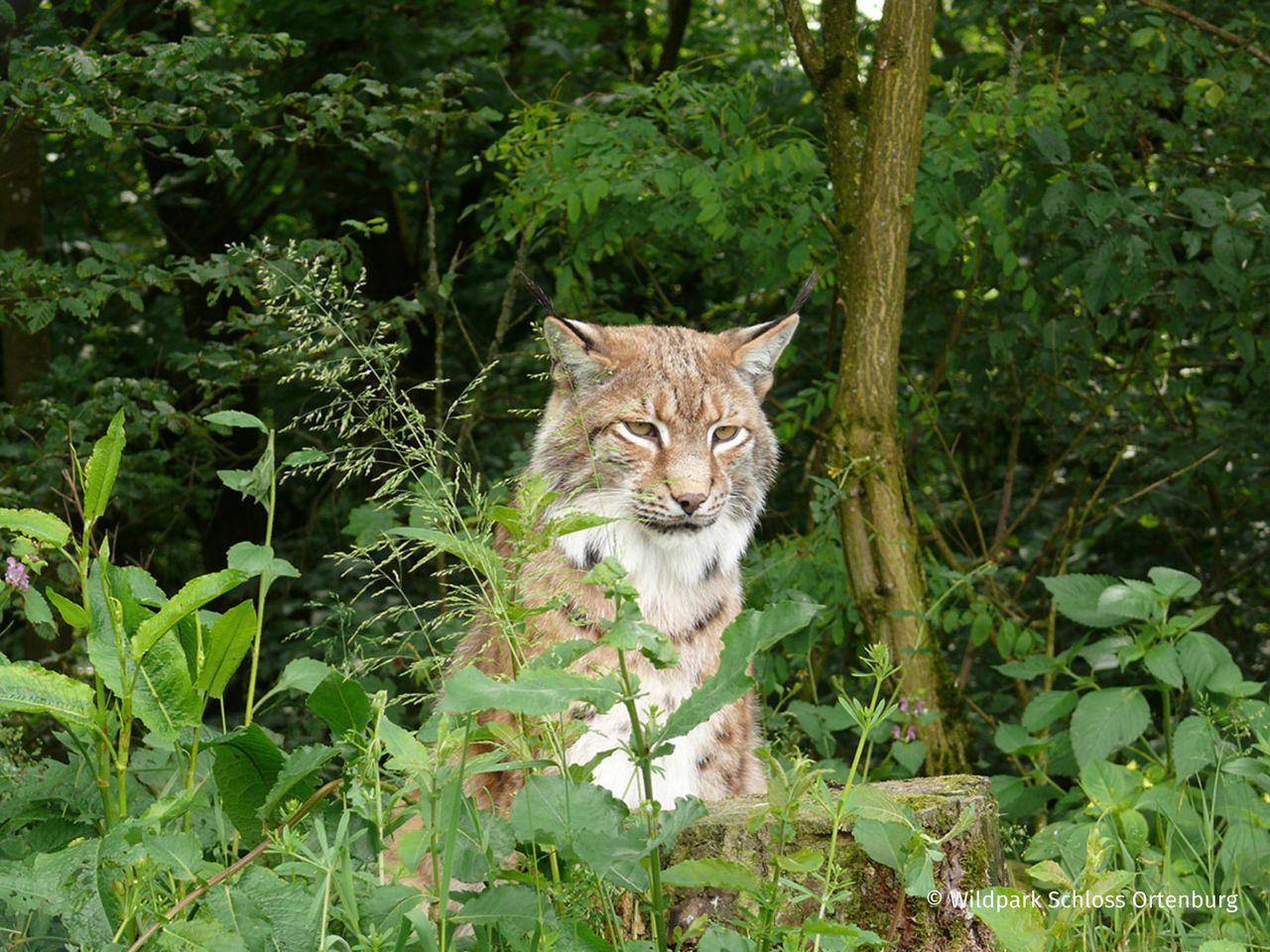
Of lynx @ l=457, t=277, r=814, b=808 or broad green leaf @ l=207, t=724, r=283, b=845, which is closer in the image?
broad green leaf @ l=207, t=724, r=283, b=845

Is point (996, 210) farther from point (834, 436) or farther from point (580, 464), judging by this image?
point (580, 464)

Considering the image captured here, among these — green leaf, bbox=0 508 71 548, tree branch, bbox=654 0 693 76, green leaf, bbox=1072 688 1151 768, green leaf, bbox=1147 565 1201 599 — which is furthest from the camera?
tree branch, bbox=654 0 693 76

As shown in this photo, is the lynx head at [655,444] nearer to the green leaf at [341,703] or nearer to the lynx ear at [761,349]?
the lynx ear at [761,349]

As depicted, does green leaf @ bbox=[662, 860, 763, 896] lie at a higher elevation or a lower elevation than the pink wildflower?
lower

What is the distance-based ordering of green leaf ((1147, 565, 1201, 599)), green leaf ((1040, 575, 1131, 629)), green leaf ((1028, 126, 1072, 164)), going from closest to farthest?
green leaf ((1147, 565, 1201, 599)) → green leaf ((1040, 575, 1131, 629)) → green leaf ((1028, 126, 1072, 164))

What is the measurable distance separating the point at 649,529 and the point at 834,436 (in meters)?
1.32

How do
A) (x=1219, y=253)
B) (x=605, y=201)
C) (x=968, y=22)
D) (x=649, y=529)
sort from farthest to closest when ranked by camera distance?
(x=968, y=22), (x=605, y=201), (x=1219, y=253), (x=649, y=529)

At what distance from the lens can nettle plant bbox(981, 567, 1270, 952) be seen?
8.63 feet

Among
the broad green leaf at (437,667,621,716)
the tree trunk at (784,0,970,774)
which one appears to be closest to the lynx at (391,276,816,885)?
the tree trunk at (784,0,970,774)

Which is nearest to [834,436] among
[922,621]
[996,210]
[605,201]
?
[922,621]

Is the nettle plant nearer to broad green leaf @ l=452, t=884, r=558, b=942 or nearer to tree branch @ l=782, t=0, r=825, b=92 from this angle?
broad green leaf @ l=452, t=884, r=558, b=942

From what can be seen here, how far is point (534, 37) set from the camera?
789cm

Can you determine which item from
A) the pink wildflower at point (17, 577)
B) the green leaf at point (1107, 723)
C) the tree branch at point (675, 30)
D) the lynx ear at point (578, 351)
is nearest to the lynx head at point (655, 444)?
the lynx ear at point (578, 351)

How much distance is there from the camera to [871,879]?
224 cm
